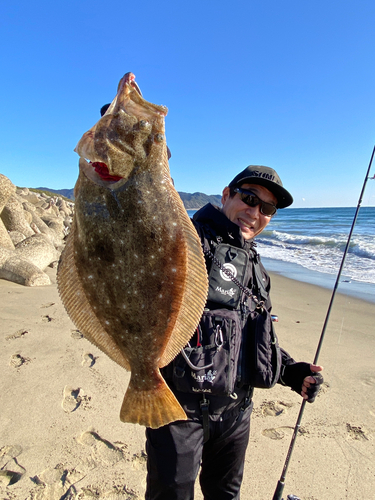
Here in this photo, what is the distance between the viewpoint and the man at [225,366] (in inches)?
78.1

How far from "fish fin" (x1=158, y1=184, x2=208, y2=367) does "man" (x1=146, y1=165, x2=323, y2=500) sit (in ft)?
0.55

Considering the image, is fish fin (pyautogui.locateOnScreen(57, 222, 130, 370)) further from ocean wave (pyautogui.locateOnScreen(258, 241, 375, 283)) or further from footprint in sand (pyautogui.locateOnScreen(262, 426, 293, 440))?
ocean wave (pyautogui.locateOnScreen(258, 241, 375, 283))

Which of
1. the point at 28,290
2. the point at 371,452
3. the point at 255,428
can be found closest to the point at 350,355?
the point at 371,452

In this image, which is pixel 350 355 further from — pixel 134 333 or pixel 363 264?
pixel 363 264

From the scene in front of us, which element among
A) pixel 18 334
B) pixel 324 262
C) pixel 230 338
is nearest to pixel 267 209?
pixel 230 338

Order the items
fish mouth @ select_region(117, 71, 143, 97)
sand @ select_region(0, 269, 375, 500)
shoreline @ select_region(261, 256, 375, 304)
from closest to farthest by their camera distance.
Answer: fish mouth @ select_region(117, 71, 143, 97), sand @ select_region(0, 269, 375, 500), shoreline @ select_region(261, 256, 375, 304)

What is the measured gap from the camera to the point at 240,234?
239cm

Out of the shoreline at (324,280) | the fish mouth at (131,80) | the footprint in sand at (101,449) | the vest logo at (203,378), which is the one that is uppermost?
the fish mouth at (131,80)

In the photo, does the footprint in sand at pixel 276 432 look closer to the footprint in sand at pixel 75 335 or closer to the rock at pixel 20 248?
the footprint in sand at pixel 75 335

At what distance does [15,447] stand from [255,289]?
268cm

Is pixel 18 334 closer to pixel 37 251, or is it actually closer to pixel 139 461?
pixel 139 461

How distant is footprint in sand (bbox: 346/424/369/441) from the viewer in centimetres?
335

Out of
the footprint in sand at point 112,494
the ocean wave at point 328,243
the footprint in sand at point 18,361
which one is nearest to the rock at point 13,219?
the footprint in sand at point 18,361

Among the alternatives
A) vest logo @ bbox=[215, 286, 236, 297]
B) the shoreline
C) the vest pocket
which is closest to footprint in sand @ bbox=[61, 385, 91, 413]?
the vest pocket
